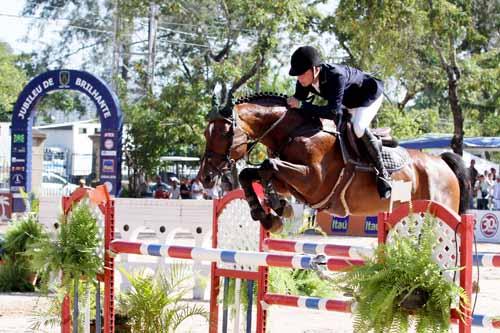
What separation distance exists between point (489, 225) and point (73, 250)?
14764 mm

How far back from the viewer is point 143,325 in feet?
19.2

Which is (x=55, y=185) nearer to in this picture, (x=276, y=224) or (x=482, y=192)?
(x=482, y=192)

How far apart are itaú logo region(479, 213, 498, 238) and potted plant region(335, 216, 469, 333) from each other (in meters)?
15.6

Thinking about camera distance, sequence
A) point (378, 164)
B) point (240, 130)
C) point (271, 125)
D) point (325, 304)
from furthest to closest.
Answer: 1. point (378, 164)
2. point (271, 125)
3. point (240, 130)
4. point (325, 304)

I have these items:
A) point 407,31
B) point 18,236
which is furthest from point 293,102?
point 407,31

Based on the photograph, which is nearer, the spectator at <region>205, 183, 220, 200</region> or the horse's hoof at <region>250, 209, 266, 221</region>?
the horse's hoof at <region>250, 209, 266, 221</region>

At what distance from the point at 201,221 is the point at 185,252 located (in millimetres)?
4817

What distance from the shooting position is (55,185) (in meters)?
29.1

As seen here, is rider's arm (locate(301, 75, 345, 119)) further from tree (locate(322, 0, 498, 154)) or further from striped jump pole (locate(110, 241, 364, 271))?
tree (locate(322, 0, 498, 154))

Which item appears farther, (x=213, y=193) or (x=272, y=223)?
(x=213, y=193)

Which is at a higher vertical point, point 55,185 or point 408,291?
point 55,185

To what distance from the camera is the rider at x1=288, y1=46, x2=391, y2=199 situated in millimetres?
6879

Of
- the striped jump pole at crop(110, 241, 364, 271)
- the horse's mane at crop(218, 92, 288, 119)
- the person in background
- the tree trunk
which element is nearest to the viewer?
→ the striped jump pole at crop(110, 241, 364, 271)

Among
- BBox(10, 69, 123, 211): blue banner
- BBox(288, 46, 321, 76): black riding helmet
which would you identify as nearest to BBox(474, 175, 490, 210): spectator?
BBox(10, 69, 123, 211): blue banner
